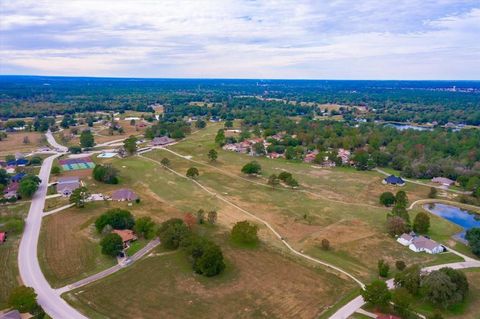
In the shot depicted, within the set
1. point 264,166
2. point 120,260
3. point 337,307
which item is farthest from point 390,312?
point 264,166

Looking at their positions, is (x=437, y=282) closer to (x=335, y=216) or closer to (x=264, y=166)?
(x=335, y=216)

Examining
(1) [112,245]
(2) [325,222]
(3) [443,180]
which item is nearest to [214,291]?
(1) [112,245]

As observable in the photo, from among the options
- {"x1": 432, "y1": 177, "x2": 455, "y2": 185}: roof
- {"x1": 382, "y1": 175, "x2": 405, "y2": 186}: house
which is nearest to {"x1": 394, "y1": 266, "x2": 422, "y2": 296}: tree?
{"x1": 382, "y1": 175, "x2": 405, "y2": 186}: house

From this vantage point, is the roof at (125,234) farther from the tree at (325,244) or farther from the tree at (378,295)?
the tree at (378,295)

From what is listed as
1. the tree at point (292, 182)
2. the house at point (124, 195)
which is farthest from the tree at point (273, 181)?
the house at point (124, 195)

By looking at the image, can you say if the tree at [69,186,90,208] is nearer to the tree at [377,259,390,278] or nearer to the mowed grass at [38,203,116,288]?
the mowed grass at [38,203,116,288]

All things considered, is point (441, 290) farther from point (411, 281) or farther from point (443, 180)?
point (443, 180)
